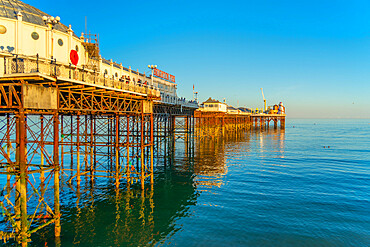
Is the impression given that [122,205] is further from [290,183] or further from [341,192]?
[341,192]

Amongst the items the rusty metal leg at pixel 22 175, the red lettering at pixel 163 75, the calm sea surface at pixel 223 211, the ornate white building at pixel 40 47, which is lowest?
the calm sea surface at pixel 223 211

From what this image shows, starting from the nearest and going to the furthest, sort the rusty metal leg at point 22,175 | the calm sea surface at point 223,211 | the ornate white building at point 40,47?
the rusty metal leg at point 22,175
the ornate white building at point 40,47
the calm sea surface at point 223,211

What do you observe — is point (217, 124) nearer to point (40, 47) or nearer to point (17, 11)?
point (40, 47)

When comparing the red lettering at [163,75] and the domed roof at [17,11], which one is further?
the red lettering at [163,75]

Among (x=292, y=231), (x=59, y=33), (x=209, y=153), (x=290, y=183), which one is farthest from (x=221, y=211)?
(x=209, y=153)

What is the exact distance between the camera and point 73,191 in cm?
2705

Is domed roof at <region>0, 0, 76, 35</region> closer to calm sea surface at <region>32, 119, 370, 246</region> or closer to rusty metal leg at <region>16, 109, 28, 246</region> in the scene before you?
rusty metal leg at <region>16, 109, 28, 246</region>

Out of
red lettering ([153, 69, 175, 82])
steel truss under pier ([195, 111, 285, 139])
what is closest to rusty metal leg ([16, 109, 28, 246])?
red lettering ([153, 69, 175, 82])

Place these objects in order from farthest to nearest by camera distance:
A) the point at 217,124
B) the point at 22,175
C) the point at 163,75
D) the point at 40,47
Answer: the point at 217,124 < the point at 163,75 < the point at 40,47 < the point at 22,175

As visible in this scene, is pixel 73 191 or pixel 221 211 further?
pixel 73 191

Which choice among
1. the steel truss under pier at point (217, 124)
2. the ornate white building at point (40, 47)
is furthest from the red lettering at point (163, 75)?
the steel truss under pier at point (217, 124)

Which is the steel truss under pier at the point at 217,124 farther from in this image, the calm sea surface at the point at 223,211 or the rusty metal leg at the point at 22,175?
the rusty metal leg at the point at 22,175

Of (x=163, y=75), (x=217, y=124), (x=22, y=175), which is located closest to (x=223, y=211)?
(x=22, y=175)

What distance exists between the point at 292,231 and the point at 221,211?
6.24 m
